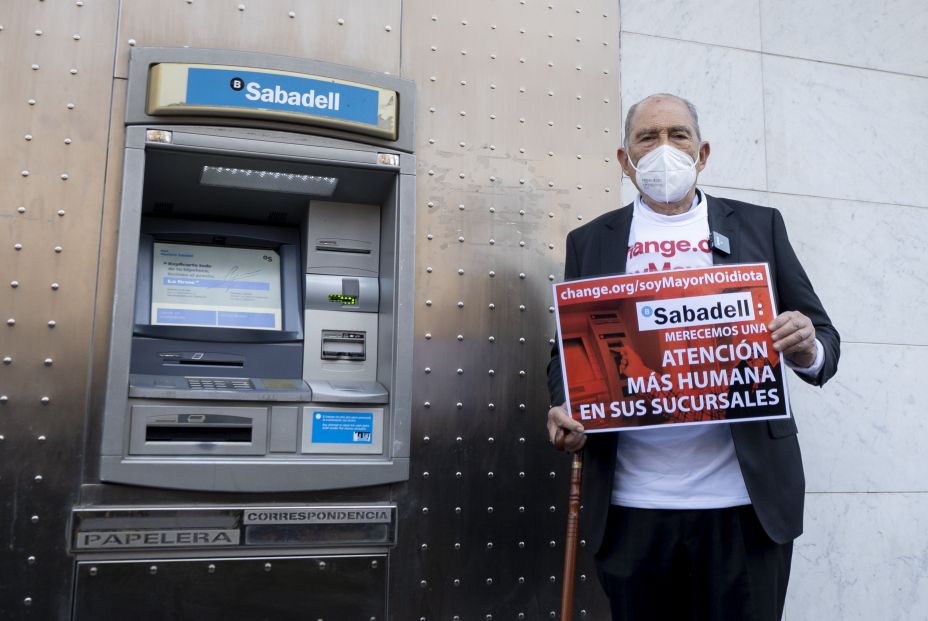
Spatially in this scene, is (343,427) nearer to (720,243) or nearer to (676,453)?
(676,453)

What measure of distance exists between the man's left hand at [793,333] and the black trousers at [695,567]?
0.42 metres

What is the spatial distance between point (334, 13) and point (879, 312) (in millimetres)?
2637

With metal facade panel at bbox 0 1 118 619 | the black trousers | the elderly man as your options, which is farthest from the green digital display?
the black trousers

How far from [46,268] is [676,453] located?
2.03 metres

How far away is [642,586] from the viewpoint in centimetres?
222

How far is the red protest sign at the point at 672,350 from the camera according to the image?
2188mm

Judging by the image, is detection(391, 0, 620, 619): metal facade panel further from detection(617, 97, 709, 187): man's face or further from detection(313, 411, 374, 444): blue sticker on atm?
detection(617, 97, 709, 187): man's face

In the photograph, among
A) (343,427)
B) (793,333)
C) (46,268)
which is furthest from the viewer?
(343,427)

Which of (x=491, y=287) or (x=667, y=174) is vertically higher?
(x=667, y=174)

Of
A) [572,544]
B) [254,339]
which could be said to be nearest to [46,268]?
[254,339]

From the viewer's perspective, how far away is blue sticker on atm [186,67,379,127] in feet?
9.43

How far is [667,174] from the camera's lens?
7.93ft

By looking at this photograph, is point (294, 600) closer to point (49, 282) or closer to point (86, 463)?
point (86, 463)

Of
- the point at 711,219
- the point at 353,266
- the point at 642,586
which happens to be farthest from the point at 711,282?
the point at 353,266
